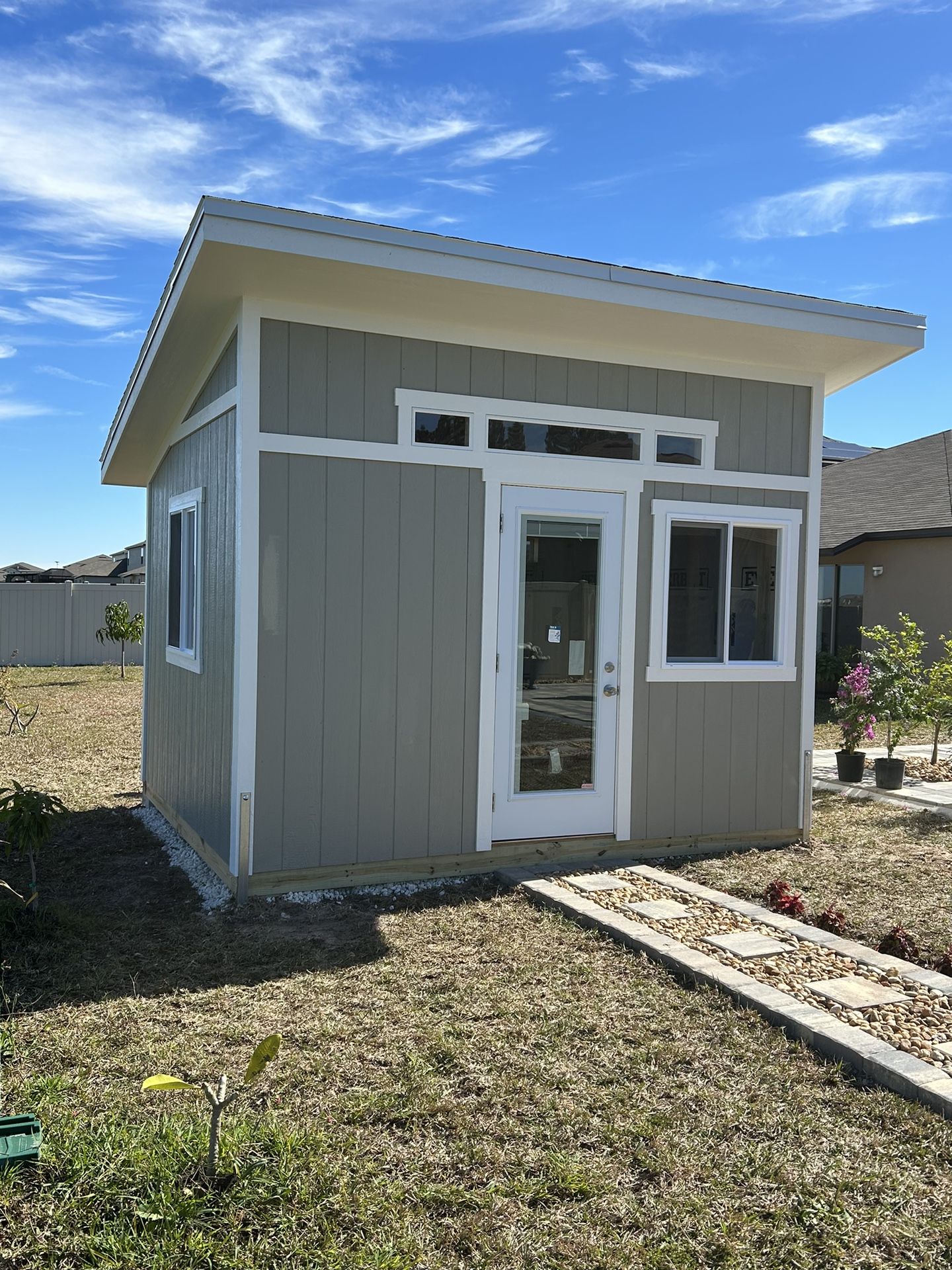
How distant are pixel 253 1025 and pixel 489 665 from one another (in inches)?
96.1

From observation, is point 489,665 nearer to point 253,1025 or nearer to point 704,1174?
point 253,1025

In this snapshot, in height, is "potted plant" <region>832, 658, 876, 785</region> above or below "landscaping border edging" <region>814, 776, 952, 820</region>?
above

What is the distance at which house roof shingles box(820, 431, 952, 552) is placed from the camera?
1403 cm

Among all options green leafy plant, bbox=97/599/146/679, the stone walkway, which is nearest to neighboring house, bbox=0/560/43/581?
green leafy plant, bbox=97/599/146/679

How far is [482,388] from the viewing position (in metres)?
5.30

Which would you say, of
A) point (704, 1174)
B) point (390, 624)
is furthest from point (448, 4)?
point (704, 1174)

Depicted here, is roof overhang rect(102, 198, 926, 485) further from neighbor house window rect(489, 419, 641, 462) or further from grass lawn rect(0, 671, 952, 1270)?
grass lawn rect(0, 671, 952, 1270)

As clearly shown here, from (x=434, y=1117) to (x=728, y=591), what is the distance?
3971mm

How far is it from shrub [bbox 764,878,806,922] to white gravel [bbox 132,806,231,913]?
2680mm

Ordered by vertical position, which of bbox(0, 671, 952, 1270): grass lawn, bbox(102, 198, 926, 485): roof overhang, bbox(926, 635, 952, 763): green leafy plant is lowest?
bbox(0, 671, 952, 1270): grass lawn

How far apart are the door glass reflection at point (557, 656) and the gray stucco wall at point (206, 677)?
5.17 feet

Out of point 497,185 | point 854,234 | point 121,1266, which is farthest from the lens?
point 854,234

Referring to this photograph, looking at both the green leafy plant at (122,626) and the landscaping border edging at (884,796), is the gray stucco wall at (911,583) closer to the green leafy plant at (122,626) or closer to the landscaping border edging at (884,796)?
the landscaping border edging at (884,796)

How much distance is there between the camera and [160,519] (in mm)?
8234
